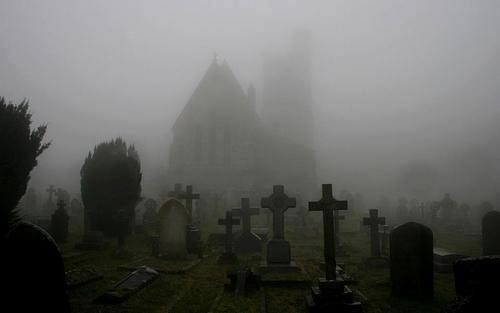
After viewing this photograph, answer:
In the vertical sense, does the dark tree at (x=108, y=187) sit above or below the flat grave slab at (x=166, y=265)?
above

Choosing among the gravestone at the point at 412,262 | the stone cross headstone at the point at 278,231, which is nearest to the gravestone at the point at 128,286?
the stone cross headstone at the point at 278,231

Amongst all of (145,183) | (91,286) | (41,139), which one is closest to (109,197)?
(41,139)

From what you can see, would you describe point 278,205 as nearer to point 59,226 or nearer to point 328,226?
point 328,226

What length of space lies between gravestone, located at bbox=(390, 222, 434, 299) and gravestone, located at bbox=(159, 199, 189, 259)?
672 cm

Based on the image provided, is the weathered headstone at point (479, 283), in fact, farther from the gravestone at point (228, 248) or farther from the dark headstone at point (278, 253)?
the gravestone at point (228, 248)

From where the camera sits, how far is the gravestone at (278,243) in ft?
29.6

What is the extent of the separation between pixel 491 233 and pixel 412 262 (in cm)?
551

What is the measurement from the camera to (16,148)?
10.3m

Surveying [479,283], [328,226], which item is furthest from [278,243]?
[479,283]

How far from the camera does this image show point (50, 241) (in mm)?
3953

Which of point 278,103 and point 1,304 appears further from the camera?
point 278,103

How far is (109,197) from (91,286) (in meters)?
9.11

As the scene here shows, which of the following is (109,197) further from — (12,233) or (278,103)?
(278,103)

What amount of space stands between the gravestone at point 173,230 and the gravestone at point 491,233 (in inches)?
378
